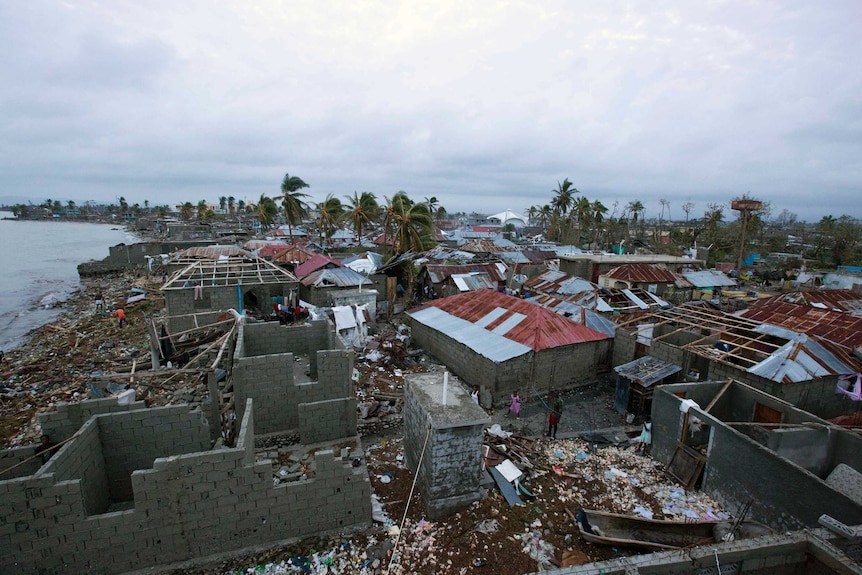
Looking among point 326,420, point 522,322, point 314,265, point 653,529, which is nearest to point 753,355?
point 522,322

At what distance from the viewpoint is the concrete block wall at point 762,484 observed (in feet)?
24.2

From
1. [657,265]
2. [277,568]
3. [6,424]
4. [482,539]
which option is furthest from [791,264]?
[6,424]

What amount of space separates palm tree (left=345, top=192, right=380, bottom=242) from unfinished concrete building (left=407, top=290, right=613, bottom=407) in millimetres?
19135

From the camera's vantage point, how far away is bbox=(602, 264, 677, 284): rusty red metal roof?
2920cm

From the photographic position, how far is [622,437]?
12.3 metres

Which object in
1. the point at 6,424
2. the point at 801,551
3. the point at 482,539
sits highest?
the point at 801,551

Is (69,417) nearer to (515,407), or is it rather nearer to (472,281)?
(515,407)

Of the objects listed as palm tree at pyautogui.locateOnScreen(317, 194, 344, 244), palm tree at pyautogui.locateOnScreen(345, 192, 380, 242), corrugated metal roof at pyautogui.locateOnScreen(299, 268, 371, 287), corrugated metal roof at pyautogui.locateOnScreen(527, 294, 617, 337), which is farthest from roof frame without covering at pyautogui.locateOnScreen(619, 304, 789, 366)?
palm tree at pyautogui.locateOnScreen(317, 194, 344, 244)

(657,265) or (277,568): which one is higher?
(657,265)

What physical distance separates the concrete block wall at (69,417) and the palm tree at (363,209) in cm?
2841

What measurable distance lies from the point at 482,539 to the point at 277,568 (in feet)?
11.7

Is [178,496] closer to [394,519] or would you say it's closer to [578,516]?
[394,519]

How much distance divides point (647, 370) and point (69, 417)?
15.8 metres

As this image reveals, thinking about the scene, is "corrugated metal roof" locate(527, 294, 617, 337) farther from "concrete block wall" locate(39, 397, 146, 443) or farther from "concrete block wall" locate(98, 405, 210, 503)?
"concrete block wall" locate(39, 397, 146, 443)
